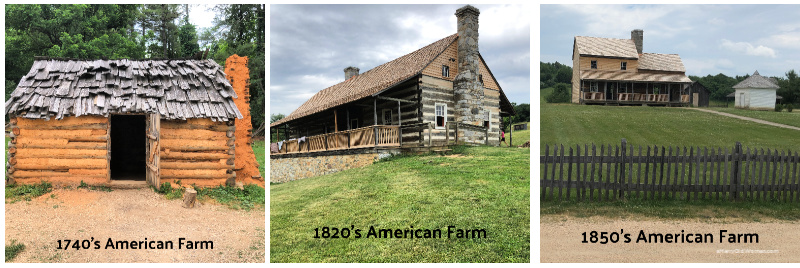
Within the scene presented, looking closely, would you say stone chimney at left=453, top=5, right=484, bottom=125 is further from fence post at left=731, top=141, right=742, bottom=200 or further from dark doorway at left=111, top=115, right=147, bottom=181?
dark doorway at left=111, top=115, right=147, bottom=181

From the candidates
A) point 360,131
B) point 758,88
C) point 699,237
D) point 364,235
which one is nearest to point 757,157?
point 699,237

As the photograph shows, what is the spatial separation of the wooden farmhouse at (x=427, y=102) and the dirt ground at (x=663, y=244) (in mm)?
8304

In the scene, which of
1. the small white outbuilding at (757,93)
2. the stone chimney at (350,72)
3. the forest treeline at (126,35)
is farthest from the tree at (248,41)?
the small white outbuilding at (757,93)

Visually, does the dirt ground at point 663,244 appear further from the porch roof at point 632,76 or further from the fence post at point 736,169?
the porch roof at point 632,76

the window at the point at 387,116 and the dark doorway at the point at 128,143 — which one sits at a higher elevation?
the window at the point at 387,116

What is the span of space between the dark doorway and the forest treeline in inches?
209

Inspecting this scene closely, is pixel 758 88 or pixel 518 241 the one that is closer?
pixel 518 241

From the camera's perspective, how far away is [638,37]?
143ft

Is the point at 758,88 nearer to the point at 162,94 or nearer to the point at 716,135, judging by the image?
the point at 716,135

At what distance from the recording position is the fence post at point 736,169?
1070cm

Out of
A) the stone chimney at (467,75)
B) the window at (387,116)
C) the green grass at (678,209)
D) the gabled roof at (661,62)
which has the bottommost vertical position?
the green grass at (678,209)

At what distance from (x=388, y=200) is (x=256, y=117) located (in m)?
13.7

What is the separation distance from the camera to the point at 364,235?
21.2 ft

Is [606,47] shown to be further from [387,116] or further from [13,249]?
[13,249]
